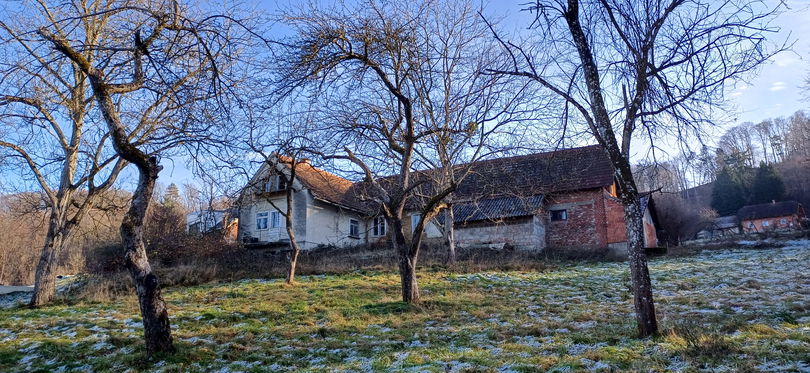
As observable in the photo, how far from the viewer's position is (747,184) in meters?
53.1

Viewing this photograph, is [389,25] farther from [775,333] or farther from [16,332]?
[16,332]

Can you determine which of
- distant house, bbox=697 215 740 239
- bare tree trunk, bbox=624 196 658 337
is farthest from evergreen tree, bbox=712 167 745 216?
bare tree trunk, bbox=624 196 658 337

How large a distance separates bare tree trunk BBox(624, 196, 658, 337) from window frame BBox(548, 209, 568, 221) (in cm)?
2137

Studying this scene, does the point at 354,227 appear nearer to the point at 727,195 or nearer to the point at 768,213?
the point at 768,213

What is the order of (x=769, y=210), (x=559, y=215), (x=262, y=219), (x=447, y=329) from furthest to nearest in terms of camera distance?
(x=769, y=210) < (x=262, y=219) < (x=559, y=215) < (x=447, y=329)

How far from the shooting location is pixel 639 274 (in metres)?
7.06

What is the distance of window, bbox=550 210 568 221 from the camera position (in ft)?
91.4

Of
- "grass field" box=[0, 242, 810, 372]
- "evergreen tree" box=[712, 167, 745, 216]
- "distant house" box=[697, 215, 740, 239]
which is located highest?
"evergreen tree" box=[712, 167, 745, 216]

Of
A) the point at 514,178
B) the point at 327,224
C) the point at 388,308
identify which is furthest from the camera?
the point at 327,224

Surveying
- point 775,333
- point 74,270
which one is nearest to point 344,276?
point 775,333

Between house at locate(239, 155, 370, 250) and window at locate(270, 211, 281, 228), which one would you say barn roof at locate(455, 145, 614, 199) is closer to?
house at locate(239, 155, 370, 250)

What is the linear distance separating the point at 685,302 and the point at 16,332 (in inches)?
529

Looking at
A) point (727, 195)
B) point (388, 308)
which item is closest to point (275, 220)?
point (388, 308)

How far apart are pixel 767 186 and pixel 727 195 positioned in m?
3.73
